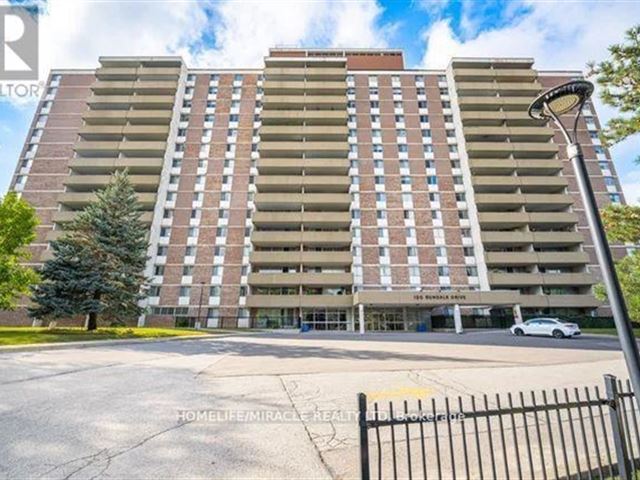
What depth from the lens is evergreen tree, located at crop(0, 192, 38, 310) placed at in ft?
58.9

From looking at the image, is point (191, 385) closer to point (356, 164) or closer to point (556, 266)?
point (356, 164)

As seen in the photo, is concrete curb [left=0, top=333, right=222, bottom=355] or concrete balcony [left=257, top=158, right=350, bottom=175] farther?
concrete balcony [left=257, top=158, right=350, bottom=175]

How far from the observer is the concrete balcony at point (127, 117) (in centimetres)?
4572

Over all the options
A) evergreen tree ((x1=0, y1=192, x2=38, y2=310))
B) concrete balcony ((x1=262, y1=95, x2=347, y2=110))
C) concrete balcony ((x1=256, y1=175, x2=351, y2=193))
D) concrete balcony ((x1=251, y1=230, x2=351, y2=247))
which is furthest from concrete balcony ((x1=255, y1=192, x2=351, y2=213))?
evergreen tree ((x1=0, y1=192, x2=38, y2=310))

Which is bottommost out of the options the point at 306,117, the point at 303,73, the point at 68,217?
the point at 68,217

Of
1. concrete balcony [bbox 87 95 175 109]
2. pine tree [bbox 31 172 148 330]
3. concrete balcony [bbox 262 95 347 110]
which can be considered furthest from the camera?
concrete balcony [bbox 262 95 347 110]

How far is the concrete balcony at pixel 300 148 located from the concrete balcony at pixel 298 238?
12631 millimetres

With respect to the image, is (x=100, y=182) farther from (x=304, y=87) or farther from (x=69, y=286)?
(x=304, y=87)

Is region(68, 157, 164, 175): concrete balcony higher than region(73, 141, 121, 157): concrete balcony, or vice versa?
region(73, 141, 121, 157): concrete balcony

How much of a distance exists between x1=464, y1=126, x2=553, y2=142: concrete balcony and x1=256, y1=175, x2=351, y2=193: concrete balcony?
20253 mm

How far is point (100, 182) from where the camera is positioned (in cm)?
4134

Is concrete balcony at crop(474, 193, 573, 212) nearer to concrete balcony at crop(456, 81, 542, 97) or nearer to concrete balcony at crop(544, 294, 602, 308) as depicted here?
concrete balcony at crop(544, 294, 602, 308)

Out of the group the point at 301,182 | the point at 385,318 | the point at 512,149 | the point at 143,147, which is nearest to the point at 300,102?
the point at 301,182

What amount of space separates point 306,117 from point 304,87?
19.9 ft
